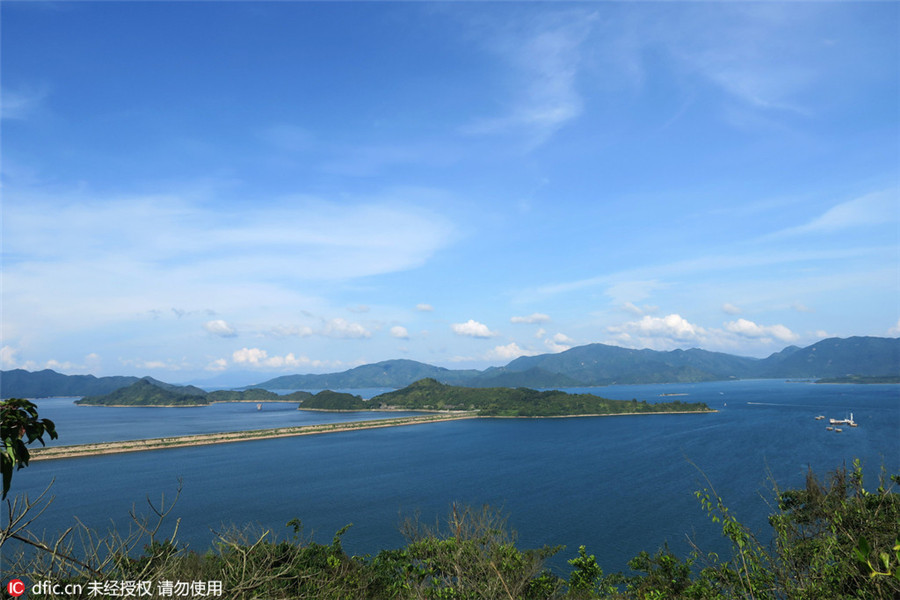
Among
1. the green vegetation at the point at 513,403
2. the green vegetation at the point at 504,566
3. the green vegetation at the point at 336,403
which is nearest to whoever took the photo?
the green vegetation at the point at 504,566

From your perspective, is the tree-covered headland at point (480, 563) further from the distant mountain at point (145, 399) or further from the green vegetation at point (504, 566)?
the distant mountain at point (145, 399)

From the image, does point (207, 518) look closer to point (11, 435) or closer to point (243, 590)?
point (243, 590)

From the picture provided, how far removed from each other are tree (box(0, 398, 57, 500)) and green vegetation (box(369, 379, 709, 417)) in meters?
132

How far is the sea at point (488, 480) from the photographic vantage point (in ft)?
114

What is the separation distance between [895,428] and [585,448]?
2094 inches

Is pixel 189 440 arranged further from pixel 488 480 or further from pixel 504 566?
pixel 504 566

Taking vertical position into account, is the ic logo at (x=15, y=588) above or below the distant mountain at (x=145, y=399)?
above

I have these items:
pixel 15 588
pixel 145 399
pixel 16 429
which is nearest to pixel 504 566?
pixel 15 588

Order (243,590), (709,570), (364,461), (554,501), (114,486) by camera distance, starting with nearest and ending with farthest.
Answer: (243,590), (709,570), (554,501), (114,486), (364,461)

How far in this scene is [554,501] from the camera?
4300 cm

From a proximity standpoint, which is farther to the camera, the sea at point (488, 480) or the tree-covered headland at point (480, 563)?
the sea at point (488, 480)

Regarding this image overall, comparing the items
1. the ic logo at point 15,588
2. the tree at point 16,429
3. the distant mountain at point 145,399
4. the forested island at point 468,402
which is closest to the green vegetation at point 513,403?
the forested island at point 468,402

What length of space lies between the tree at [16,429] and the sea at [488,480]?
20558 millimetres

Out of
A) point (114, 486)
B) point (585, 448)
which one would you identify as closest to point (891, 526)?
point (114, 486)
